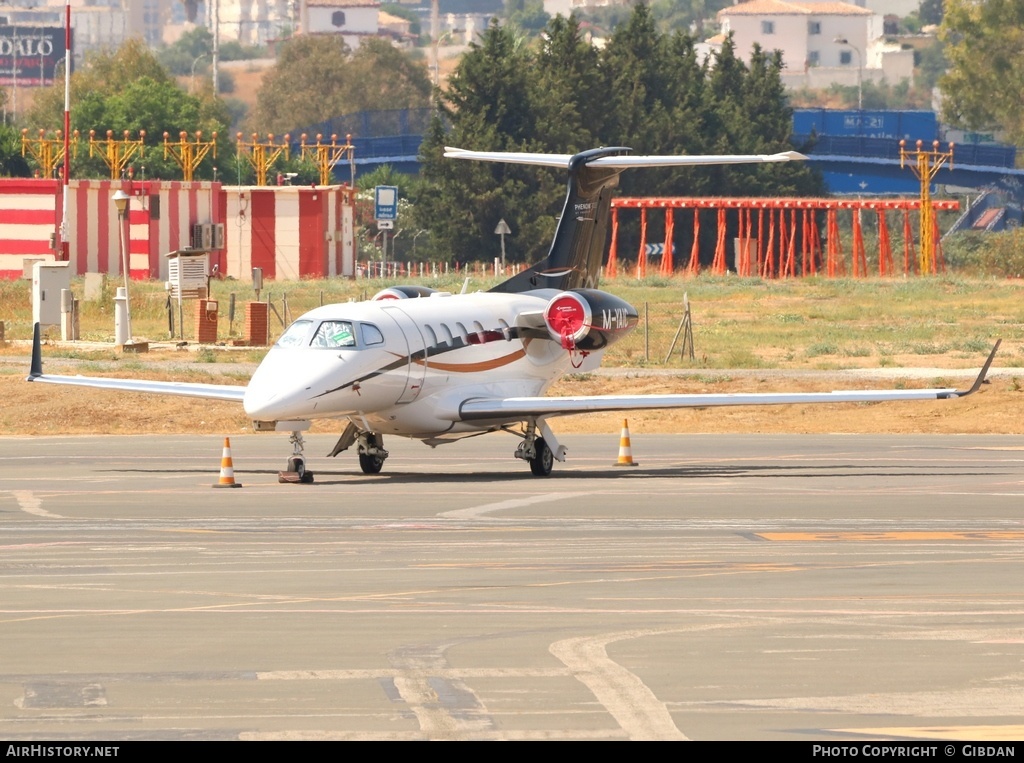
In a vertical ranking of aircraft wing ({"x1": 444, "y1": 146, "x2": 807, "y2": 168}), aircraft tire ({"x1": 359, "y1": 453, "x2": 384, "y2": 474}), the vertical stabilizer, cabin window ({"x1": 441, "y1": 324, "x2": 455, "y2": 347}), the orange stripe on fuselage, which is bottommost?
aircraft tire ({"x1": 359, "y1": 453, "x2": 384, "y2": 474})

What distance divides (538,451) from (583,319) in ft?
9.07

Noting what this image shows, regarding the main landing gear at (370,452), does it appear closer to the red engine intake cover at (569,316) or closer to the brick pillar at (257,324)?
the red engine intake cover at (569,316)

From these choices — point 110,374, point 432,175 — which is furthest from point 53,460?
point 432,175

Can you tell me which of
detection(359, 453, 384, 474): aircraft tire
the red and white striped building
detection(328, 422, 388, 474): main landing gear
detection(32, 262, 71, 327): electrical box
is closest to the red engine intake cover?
detection(328, 422, 388, 474): main landing gear

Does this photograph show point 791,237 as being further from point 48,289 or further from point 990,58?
point 990,58

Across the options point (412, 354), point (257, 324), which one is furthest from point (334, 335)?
point (257, 324)

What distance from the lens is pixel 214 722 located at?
1179 cm

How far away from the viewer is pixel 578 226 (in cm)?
3409

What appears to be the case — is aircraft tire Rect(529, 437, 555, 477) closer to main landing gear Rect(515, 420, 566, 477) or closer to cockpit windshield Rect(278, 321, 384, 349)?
main landing gear Rect(515, 420, 566, 477)

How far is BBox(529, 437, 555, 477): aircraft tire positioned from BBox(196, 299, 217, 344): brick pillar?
78.2 ft

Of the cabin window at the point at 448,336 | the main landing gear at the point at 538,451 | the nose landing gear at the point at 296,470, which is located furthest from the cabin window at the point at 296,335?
the main landing gear at the point at 538,451

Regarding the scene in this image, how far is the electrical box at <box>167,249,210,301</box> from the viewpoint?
55219mm

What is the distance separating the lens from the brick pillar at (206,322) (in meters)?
51.7

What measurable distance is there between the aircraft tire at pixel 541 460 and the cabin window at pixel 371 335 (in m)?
3.11
